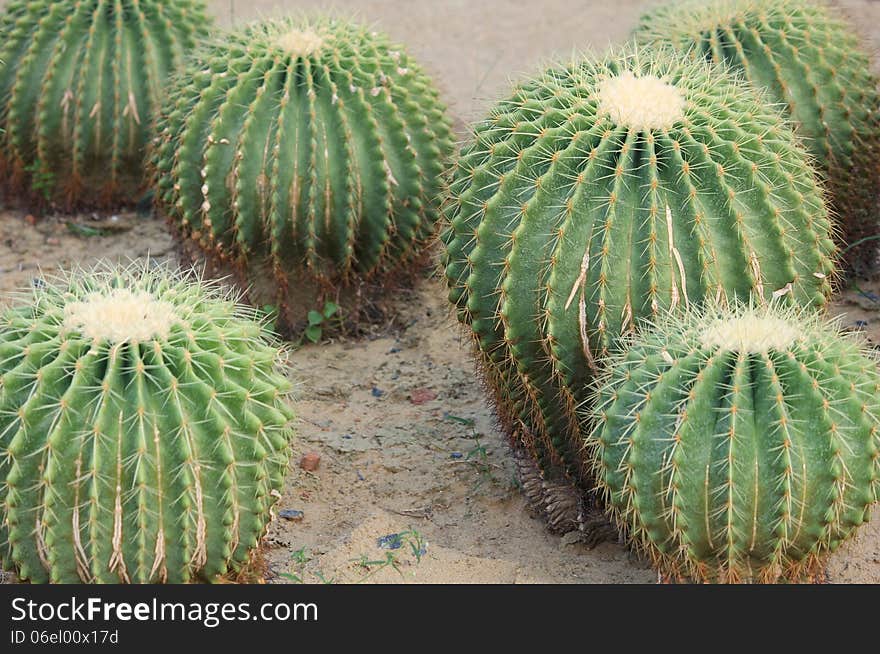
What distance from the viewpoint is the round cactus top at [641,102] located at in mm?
3861

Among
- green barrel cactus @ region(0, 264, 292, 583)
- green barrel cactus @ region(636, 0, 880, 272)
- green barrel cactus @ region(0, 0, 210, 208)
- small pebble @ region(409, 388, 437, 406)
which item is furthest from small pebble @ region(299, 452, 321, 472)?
green barrel cactus @ region(0, 0, 210, 208)

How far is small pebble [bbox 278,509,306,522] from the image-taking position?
14.1 ft

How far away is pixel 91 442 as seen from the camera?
3.33 metres

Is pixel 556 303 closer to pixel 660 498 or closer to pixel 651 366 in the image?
pixel 651 366

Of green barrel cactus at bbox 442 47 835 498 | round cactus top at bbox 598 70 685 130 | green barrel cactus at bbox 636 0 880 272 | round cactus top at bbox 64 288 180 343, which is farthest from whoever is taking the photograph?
green barrel cactus at bbox 636 0 880 272

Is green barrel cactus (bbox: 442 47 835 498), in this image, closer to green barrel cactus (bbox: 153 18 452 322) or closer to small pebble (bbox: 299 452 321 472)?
small pebble (bbox: 299 452 321 472)

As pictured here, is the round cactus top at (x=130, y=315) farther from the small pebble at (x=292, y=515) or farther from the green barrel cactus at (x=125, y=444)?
the small pebble at (x=292, y=515)

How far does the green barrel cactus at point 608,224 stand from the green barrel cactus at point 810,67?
35.8 inches

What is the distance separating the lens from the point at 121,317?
3.51 metres

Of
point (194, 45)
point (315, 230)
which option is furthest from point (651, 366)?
point (194, 45)

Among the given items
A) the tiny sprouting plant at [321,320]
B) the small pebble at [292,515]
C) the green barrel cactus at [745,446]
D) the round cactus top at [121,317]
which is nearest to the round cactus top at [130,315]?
the round cactus top at [121,317]

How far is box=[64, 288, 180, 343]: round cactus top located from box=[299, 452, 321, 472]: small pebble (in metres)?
1.13

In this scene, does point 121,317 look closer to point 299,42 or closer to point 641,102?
point 641,102

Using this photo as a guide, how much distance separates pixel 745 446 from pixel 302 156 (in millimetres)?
2317
